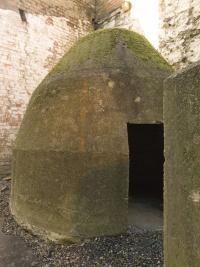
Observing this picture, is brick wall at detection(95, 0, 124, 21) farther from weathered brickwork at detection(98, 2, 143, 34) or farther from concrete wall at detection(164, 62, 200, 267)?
concrete wall at detection(164, 62, 200, 267)

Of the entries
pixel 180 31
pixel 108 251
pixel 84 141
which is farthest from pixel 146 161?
pixel 180 31

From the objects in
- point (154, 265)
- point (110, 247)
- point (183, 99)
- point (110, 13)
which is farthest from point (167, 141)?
point (110, 13)

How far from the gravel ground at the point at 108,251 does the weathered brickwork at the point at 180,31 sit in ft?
16.8

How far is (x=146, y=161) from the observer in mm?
6270

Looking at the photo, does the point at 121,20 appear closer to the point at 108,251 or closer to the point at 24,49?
the point at 24,49

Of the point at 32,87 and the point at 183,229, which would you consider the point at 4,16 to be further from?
the point at 183,229

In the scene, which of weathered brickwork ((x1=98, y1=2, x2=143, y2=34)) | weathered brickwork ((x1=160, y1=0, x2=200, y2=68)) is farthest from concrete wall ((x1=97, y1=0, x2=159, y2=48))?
weathered brickwork ((x1=160, y1=0, x2=200, y2=68))

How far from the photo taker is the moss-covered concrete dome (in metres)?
3.78

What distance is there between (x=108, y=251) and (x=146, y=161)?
3.06 meters

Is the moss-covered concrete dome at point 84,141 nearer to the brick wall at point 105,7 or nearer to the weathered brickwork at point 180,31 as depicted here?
the weathered brickwork at point 180,31

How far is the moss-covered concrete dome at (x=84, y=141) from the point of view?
378 centimetres

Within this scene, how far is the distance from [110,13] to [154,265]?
8472 millimetres

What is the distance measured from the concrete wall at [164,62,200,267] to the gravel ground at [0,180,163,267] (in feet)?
6.00

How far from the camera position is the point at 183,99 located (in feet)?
4.85
